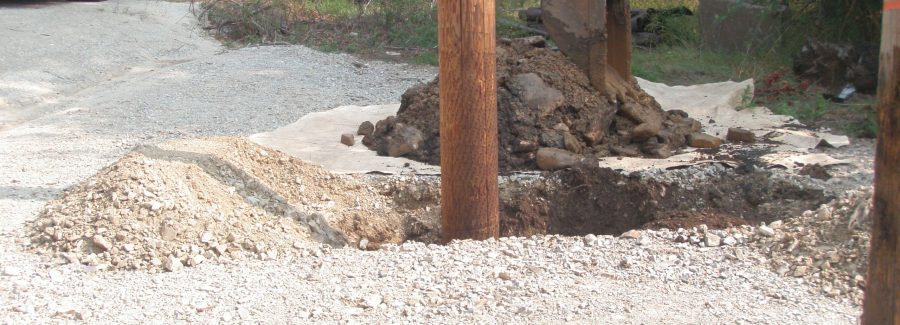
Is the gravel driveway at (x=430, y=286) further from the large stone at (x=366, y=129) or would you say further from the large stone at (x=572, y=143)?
the large stone at (x=572, y=143)

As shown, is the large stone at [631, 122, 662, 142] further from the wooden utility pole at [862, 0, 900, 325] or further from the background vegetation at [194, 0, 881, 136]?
the wooden utility pole at [862, 0, 900, 325]

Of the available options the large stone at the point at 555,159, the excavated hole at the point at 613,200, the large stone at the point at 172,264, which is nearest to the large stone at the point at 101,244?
the large stone at the point at 172,264

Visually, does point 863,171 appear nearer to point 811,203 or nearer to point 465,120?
point 811,203

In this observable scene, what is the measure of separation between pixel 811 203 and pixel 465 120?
216cm

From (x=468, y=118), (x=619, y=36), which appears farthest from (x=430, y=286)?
(x=619, y=36)

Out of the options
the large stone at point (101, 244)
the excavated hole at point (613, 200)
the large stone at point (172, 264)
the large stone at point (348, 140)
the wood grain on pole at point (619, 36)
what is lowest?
the excavated hole at point (613, 200)

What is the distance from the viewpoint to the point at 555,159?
593 centimetres

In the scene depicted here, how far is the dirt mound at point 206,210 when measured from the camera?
4117mm

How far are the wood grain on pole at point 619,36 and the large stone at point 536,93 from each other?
3.30 feet

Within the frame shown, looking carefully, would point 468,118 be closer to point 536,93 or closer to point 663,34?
point 536,93

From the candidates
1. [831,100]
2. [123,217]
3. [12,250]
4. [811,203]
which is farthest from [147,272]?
[831,100]

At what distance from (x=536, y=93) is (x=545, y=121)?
219 millimetres

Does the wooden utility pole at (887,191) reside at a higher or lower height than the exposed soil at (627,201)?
higher

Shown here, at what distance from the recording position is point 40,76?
9219 mm
